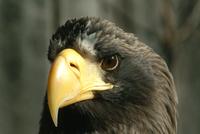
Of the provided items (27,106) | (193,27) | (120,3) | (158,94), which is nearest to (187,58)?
(193,27)

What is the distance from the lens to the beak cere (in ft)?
10.7

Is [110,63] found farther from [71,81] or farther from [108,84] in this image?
[71,81]

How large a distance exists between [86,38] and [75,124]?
342mm

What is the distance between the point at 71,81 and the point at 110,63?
0.27m

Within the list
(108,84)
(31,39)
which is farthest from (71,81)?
(31,39)

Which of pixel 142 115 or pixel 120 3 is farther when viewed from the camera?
pixel 120 3

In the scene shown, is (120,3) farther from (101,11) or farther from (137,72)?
(137,72)

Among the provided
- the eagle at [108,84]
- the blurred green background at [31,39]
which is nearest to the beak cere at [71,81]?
the eagle at [108,84]

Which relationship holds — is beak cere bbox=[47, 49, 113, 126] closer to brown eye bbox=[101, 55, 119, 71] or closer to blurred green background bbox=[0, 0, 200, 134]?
brown eye bbox=[101, 55, 119, 71]

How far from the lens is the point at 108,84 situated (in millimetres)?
3514

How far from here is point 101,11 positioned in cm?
570

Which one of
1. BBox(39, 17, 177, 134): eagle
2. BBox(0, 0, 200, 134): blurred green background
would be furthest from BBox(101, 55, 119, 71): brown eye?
BBox(0, 0, 200, 134): blurred green background

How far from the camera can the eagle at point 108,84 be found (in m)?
3.45

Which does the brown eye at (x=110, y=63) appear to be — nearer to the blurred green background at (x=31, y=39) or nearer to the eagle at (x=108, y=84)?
the eagle at (x=108, y=84)
